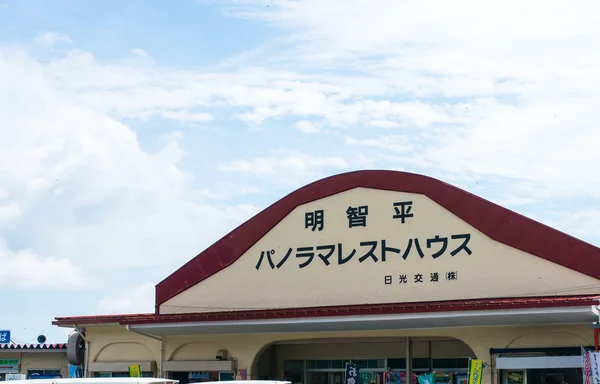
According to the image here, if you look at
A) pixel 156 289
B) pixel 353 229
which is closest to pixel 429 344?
pixel 353 229

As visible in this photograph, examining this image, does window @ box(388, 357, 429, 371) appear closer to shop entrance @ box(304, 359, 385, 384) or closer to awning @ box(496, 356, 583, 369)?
shop entrance @ box(304, 359, 385, 384)

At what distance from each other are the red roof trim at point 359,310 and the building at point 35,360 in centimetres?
424

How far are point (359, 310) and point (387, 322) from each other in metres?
0.73

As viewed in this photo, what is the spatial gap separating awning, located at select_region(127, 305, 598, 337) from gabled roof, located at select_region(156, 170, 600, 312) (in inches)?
60.6

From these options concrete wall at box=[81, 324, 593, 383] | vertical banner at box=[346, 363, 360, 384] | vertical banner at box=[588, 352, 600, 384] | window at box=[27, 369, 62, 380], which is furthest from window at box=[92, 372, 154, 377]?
vertical banner at box=[588, 352, 600, 384]

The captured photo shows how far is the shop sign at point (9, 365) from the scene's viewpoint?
25.7 m

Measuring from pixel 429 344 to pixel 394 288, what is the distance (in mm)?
1938

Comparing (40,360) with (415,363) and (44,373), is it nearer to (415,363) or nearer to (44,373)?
(44,373)

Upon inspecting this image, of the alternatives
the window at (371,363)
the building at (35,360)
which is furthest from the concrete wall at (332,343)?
the building at (35,360)

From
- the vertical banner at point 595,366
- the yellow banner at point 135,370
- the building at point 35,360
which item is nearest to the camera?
the vertical banner at point 595,366

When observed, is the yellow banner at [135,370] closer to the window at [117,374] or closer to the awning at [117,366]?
the awning at [117,366]

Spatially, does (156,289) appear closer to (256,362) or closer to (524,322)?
(256,362)

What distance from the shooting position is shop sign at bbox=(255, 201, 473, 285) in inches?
737

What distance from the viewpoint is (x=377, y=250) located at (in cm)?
1950
